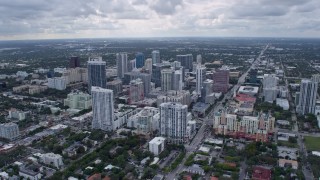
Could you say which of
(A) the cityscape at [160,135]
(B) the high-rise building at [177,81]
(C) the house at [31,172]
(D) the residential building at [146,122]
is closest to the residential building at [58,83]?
(A) the cityscape at [160,135]

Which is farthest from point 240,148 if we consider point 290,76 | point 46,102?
point 290,76

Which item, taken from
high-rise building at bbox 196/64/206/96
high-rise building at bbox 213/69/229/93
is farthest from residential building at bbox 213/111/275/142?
high-rise building at bbox 213/69/229/93

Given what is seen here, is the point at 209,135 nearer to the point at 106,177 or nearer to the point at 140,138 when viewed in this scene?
the point at 140,138

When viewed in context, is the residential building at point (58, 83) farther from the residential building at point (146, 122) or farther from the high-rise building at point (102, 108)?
the residential building at point (146, 122)

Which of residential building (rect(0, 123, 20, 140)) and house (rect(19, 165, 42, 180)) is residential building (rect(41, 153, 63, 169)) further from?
residential building (rect(0, 123, 20, 140))

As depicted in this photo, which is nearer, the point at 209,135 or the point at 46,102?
the point at 209,135

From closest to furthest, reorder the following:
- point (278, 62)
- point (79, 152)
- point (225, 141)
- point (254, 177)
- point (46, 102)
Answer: point (254, 177), point (79, 152), point (225, 141), point (46, 102), point (278, 62)
